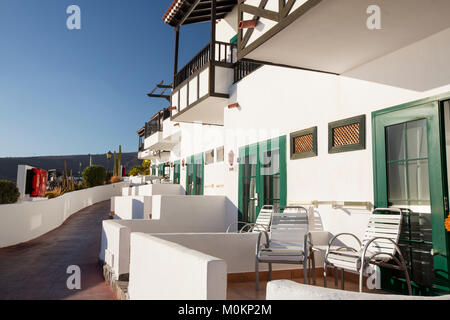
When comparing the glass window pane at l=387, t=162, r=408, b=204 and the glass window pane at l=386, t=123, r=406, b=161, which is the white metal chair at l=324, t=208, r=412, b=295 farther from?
the glass window pane at l=386, t=123, r=406, b=161

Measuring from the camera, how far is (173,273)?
2883mm

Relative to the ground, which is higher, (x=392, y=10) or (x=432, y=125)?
(x=392, y=10)

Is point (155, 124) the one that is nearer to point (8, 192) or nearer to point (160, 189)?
point (160, 189)

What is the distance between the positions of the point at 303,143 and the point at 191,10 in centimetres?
567

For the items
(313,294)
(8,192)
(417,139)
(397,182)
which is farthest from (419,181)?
(8,192)

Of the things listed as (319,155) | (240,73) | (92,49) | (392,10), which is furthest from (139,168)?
(392,10)

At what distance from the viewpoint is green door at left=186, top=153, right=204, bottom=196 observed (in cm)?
1240

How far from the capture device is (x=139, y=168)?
36781mm

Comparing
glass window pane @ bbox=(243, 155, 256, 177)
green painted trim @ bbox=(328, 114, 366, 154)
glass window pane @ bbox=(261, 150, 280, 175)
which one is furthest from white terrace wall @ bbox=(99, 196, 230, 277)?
green painted trim @ bbox=(328, 114, 366, 154)

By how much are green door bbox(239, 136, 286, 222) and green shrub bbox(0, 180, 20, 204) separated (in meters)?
6.53

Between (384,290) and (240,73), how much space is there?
610 cm

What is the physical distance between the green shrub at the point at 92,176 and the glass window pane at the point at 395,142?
22950 mm
